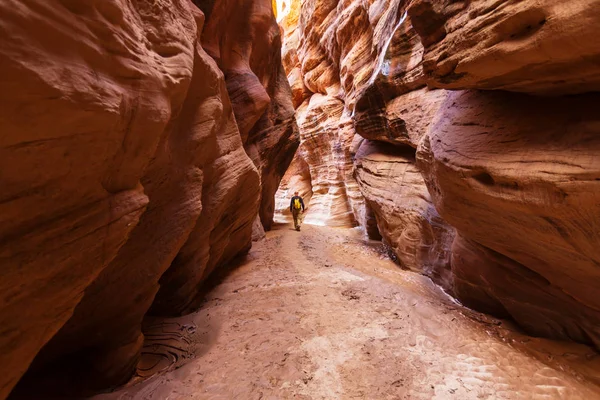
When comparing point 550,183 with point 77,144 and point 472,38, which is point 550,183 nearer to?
point 472,38

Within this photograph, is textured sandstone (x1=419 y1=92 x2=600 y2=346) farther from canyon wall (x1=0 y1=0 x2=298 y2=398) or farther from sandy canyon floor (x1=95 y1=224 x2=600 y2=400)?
canyon wall (x1=0 y1=0 x2=298 y2=398)

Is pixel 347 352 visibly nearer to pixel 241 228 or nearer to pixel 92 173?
pixel 92 173

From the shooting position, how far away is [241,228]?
686 centimetres

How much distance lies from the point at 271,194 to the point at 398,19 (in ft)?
25.6

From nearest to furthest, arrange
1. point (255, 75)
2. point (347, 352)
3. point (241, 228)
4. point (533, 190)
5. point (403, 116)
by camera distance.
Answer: point (533, 190), point (347, 352), point (241, 228), point (255, 75), point (403, 116)

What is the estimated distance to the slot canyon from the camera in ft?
5.43

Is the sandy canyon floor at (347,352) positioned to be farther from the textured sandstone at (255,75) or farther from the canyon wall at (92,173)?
the textured sandstone at (255,75)

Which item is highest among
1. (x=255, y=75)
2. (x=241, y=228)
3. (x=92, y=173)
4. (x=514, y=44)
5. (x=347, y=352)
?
(x=255, y=75)

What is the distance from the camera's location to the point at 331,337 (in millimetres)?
3795

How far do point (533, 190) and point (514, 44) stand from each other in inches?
61.2

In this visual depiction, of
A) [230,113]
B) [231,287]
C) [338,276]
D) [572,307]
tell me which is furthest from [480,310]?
[230,113]

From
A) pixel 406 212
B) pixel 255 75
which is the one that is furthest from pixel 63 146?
pixel 406 212

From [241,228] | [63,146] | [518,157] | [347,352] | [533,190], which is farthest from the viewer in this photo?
[241,228]

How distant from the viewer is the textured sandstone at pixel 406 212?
6.60 meters
